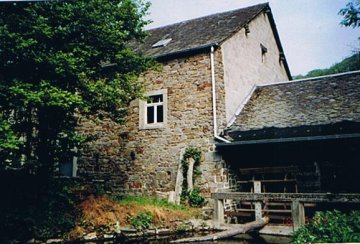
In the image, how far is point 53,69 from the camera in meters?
7.73

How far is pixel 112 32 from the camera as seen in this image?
874cm

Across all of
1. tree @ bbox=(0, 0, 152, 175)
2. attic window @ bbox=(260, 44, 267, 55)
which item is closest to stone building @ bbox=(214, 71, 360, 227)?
attic window @ bbox=(260, 44, 267, 55)

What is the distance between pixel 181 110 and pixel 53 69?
196 inches

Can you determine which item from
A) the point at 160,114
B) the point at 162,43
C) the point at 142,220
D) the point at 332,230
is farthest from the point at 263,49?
the point at 332,230

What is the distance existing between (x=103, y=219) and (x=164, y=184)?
11.9 feet

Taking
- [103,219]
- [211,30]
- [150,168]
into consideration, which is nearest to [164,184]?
[150,168]

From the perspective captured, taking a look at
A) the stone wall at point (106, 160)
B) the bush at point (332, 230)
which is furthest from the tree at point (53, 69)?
the bush at point (332, 230)

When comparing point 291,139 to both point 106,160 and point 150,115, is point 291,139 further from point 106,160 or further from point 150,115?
point 106,160

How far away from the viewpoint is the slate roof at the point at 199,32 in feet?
39.3

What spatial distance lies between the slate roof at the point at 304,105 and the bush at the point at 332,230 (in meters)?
4.45

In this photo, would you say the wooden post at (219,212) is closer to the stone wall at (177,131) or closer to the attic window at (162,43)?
the stone wall at (177,131)

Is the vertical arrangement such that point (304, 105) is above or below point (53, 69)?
below

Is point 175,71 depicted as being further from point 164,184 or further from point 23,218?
point 23,218

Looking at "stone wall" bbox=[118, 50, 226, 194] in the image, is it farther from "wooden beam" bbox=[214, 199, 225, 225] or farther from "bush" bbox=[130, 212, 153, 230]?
"bush" bbox=[130, 212, 153, 230]
